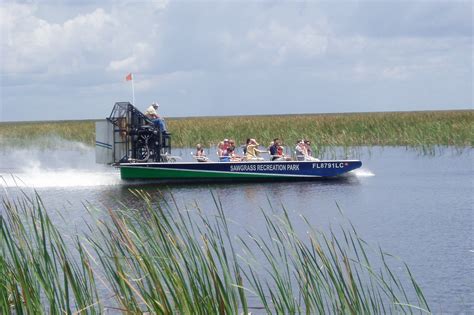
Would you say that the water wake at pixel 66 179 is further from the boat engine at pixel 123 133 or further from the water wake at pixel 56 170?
the boat engine at pixel 123 133

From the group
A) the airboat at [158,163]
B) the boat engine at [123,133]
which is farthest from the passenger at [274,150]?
the boat engine at [123,133]

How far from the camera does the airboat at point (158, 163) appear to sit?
93.9 feet

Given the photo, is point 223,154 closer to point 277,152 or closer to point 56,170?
point 277,152

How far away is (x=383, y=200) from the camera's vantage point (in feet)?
89.0

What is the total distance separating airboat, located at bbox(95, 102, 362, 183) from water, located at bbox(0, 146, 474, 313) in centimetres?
40

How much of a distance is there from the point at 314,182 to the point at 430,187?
3955mm

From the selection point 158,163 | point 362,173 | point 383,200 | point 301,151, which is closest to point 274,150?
point 301,151

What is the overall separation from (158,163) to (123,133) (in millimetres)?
1597

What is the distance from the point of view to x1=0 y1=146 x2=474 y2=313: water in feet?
51.8

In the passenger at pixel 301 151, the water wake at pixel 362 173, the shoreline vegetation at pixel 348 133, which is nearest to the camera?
the passenger at pixel 301 151

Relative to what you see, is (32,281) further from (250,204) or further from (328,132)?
(328,132)

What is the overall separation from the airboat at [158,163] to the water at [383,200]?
402 millimetres

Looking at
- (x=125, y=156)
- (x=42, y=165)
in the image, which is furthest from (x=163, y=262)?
(x=42, y=165)

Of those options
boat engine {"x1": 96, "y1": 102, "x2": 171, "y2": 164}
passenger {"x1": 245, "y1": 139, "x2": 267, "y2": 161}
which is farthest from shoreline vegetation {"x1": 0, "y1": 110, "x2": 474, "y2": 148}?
boat engine {"x1": 96, "y1": 102, "x2": 171, "y2": 164}
